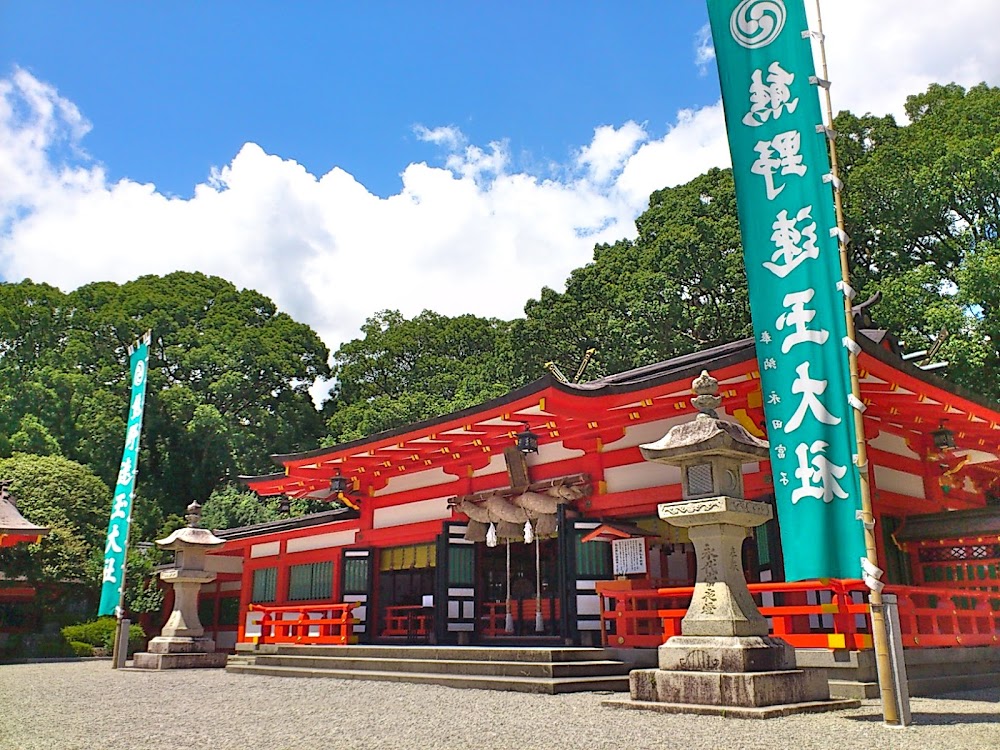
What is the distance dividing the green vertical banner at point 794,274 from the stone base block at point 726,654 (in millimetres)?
1003

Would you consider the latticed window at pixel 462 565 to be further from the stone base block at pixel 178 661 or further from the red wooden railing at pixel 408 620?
the stone base block at pixel 178 661

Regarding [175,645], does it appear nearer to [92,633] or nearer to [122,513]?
[122,513]

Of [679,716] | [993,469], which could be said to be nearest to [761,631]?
[679,716]

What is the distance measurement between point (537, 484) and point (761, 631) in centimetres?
577

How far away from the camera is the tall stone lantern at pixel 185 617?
16.3 m

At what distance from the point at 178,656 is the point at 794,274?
14212mm

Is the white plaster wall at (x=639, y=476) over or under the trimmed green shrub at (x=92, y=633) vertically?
over

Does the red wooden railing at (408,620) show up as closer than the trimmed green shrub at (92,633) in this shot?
Yes

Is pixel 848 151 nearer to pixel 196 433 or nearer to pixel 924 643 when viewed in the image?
pixel 924 643

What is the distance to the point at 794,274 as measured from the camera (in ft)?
23.8

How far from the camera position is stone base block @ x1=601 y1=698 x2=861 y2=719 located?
22.5ft

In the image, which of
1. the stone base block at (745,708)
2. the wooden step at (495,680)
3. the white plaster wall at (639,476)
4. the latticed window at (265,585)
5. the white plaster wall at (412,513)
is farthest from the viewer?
the latticed window at (265,585)

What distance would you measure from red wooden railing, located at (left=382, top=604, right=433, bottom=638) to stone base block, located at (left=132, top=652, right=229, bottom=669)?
337 centimetres

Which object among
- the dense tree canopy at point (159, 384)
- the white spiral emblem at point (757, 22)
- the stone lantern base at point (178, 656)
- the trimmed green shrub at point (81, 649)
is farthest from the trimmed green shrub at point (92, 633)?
the white spiral emblem at point (757, 22)
